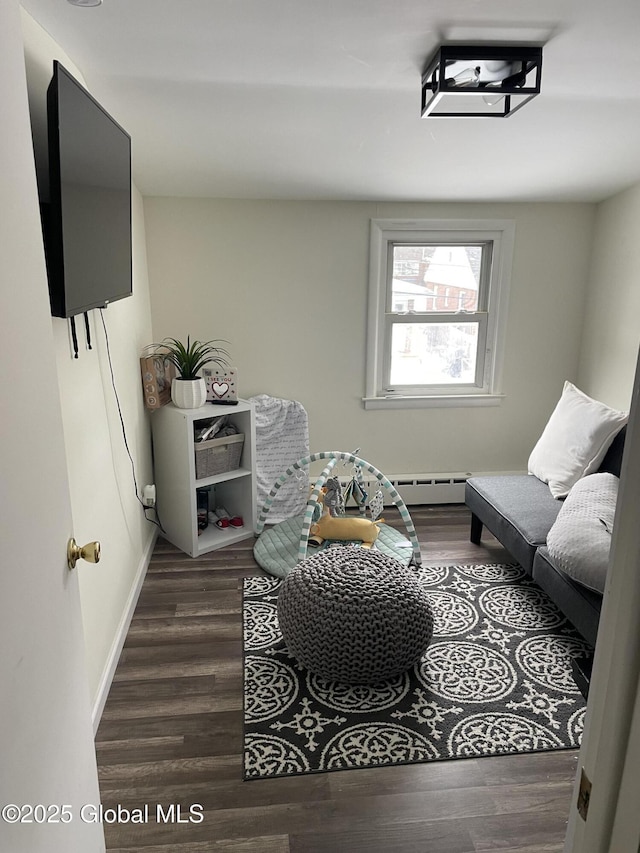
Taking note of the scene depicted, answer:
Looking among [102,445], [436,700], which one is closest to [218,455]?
[102,445]

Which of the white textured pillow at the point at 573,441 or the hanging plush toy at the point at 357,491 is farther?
the hanging plush toy at the point at 357,491

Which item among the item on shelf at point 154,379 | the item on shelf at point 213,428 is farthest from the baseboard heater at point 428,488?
the item on shelf at point 154,379

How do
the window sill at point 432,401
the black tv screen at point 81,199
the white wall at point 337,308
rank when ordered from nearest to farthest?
the black tv screen at point 81,199 < the white wall at point 337,308 < the window sill at point 432,401

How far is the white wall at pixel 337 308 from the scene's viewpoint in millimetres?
3424

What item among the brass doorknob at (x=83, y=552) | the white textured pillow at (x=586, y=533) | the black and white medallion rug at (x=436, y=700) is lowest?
the black and white medallion rug at (x=436, y=700)

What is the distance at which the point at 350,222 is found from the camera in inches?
137

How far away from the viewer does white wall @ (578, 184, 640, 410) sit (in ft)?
10.6

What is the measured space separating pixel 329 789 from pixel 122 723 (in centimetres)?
75

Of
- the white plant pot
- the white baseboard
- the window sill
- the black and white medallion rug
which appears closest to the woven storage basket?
the white plant pot

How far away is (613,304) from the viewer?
3.42 meters

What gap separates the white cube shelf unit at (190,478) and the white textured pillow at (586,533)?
1716 millimetres

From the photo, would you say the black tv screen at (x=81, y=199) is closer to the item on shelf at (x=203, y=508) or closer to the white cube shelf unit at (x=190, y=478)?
the white cube shelf unit at (x=190, y=478)

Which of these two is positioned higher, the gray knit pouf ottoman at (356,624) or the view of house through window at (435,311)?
the view of house through window at (435,311)

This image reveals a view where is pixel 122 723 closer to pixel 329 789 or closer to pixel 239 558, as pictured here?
pixel 329 789
